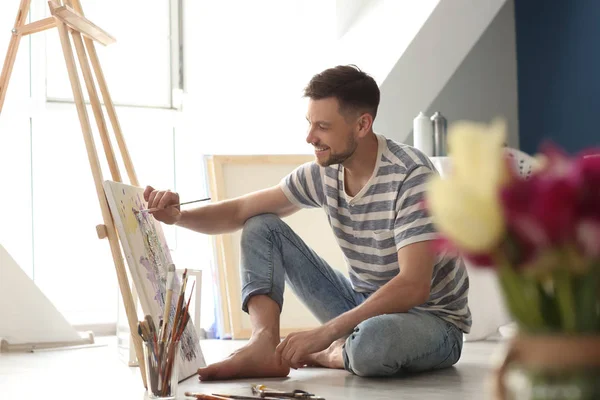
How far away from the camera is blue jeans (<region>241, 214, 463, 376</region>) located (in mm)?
2307

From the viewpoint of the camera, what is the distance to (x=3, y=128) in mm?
3877

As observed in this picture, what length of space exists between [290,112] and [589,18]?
1637 mm

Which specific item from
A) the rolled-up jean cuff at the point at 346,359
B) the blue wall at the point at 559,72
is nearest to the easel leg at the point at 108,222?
the rolled-up jean cuff at the point at 346,359

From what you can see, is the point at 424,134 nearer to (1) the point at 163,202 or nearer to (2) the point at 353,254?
(2) the point at 353,254

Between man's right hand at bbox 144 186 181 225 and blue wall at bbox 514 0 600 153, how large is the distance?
8.63 feet

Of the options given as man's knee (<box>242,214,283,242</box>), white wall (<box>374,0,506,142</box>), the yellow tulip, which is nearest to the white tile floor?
man's knee (<box>242,214,283,242</box>)

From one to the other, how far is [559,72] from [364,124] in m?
2.34

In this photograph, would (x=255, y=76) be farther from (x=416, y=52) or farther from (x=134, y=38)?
(x=416, y=52)

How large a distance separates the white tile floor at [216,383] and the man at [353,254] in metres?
0.06

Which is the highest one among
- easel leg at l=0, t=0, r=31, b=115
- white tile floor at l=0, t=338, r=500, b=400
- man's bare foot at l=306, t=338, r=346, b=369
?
easel leg at l=0, t=0, r=31, b=115

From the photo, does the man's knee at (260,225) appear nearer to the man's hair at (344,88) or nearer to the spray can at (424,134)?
the man's hair at (344,88)

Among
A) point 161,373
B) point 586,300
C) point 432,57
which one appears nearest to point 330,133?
point 161,373

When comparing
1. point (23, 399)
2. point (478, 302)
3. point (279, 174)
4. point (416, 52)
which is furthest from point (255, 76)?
point (23, 399)

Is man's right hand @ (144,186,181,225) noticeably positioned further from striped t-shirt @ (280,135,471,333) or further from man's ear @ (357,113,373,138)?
man's ear @ (357,113,373,138)
